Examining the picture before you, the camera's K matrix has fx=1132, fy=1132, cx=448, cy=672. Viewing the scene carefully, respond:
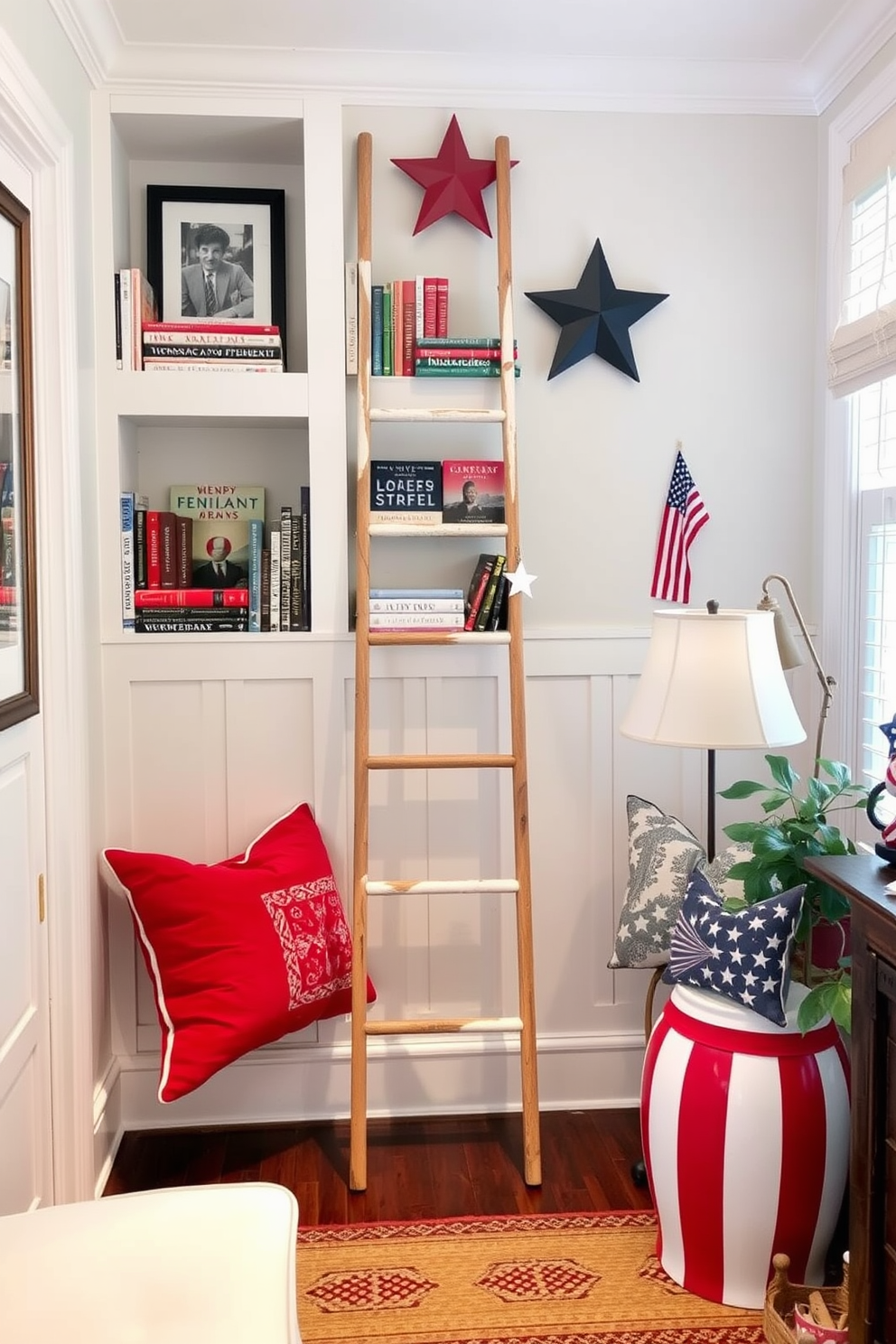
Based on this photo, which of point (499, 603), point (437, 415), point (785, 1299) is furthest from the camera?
point (499, 603)

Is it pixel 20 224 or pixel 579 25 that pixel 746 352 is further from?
pixel 20 224

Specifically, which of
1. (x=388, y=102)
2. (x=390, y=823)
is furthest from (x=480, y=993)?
(x=388, y=102)

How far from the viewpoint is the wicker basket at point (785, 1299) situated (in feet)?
6.09

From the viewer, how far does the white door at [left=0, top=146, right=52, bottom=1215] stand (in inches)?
75.5

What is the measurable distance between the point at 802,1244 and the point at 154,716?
176 centimetres

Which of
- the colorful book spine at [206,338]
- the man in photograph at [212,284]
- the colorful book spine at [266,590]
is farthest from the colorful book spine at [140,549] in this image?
the man in photograph at [212,284]

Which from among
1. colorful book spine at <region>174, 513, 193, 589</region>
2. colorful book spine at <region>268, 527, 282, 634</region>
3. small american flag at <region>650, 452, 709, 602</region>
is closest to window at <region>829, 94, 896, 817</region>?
small american flag at <region>650, 452, 709, 602</region>

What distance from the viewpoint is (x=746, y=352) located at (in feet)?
9.20

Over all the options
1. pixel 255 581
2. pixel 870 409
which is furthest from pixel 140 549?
pixel 870 409

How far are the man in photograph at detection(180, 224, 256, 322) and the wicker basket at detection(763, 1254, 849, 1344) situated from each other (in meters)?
2.31

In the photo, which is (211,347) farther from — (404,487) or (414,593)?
(414,593)

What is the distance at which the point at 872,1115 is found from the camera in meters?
1.66

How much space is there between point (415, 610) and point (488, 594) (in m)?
0.18

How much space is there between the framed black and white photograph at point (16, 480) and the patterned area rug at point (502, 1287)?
4.02 ft
